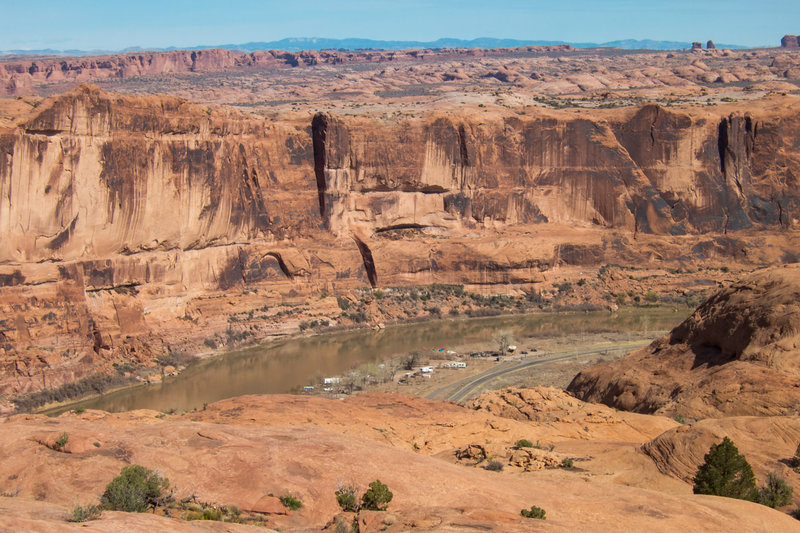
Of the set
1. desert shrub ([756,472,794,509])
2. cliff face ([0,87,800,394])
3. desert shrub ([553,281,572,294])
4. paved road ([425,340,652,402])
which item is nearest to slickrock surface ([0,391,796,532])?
desert shrub ([756,472,794,509])

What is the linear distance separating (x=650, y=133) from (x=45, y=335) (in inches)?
1949

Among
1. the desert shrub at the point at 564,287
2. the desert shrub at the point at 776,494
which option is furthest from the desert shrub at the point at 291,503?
the desert shrub at the point at 564,287

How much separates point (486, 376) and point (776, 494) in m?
28.5

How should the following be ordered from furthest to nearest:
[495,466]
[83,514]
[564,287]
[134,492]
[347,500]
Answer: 1. [564,287]
2. [495,466]
3. [347,500]
4. [134,492]
5. [83,514]

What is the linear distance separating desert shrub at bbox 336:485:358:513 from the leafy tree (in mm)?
7812

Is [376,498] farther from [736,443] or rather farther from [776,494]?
[736,443]

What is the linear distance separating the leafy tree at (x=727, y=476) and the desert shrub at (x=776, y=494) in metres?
0.18

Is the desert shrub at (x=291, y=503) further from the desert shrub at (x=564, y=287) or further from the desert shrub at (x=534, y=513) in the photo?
the desert shrub at (x=564, y=287)

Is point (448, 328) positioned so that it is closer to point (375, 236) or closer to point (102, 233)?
point (375, 236)

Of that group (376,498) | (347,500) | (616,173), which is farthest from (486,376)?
(616,173)

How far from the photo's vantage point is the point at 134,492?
16.7 m

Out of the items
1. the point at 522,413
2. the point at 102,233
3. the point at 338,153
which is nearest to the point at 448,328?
the point at 338,153

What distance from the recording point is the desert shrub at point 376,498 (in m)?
17.3

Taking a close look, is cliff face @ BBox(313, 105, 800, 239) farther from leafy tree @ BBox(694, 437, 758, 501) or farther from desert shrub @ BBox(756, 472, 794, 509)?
desert shrub @ BBox(756, 472, 794, 509)
